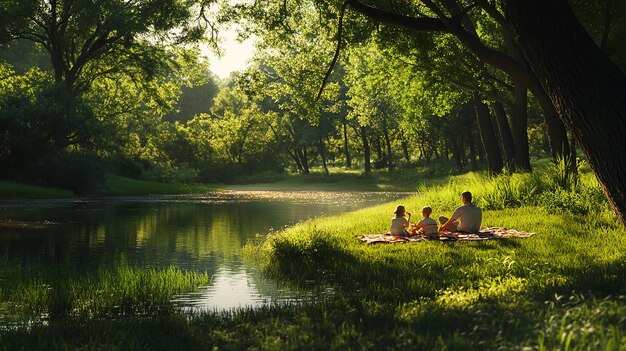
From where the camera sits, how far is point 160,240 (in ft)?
65.1

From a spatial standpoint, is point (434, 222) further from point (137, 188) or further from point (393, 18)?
point (137, 188)

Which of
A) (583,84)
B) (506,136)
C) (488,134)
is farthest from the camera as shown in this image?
(488,134)

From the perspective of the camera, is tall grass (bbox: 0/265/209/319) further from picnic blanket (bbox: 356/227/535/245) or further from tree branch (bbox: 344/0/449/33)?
tree branch (bbox: 344/0/449/33)

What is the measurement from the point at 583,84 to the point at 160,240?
15.1 m

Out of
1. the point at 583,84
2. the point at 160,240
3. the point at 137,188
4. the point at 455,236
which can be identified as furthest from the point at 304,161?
the point at 583,84

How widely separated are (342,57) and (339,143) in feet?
208

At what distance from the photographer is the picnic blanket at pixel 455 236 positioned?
14156 mm

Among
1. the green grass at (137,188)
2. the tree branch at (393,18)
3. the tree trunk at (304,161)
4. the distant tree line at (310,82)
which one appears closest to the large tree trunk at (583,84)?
the distant tree line at (310,82)

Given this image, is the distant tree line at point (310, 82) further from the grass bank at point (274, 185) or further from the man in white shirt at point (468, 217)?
the man in white shirt at point (468, 217)

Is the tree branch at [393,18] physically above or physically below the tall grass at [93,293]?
above

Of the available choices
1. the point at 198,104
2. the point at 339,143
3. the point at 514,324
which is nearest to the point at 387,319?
the point at 514,324

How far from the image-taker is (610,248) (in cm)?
1127

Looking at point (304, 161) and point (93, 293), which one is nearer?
point (93, 293)

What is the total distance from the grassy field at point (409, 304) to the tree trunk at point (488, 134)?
42.0 ft
